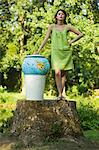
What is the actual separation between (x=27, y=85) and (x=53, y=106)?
559 millimetres

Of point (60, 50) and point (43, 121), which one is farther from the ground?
point (60, 50)

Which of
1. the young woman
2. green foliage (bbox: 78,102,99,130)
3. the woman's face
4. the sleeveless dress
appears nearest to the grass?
green foliage (bbox: 78,102,99,130)

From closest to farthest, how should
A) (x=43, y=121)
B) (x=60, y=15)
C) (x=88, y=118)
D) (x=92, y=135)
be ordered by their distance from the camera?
(x=43, y=121) → (x=60, y=15) → (x=92, y=135) → (x=88, y=118)

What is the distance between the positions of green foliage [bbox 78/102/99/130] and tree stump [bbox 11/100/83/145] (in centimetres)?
368

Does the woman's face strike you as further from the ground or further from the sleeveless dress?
the ground

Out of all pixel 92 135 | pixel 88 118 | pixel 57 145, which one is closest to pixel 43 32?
pixel 88 118

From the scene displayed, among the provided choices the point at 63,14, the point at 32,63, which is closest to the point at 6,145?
the point at 32,63

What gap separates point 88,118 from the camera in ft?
38.3

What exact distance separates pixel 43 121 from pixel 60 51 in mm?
1222

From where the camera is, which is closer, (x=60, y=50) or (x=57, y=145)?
(x=57, y=145)

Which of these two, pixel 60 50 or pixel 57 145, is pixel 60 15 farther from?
pixel 57 145

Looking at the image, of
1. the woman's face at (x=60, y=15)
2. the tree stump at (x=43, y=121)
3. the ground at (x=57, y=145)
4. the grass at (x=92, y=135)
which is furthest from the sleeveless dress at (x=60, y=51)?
the grass at (x=92, y=135)

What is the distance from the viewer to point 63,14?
6992 mm

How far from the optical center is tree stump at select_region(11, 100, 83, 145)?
670 centimetres
